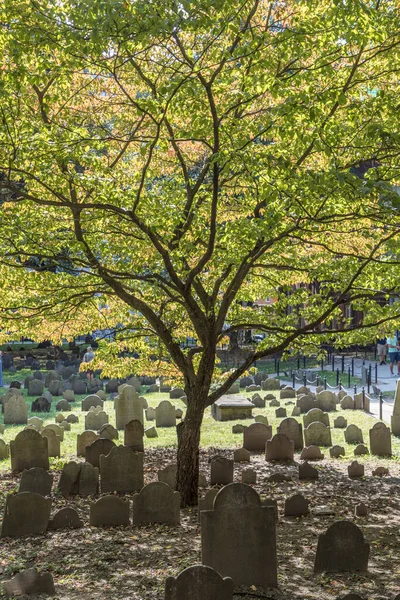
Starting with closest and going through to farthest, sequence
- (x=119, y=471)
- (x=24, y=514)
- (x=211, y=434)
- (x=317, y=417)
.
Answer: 1. (x=24, y=514)
2. (x=119, y=471)
3. (x=317, y=417)
4. (x=211, y=434)

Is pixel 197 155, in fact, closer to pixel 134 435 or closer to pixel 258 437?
pixel 134 435

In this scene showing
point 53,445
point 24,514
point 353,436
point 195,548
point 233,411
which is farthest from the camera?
point 233,411

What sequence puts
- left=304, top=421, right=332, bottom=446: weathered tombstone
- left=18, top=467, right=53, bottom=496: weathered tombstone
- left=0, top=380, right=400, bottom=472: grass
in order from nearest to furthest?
left=18, top=467, right=53, bottom=496: weathered tombstone < left=0, top=380, right=400, bottom=472: grass < left=304, top=421, right=332, bottom=446: weathered tombstone

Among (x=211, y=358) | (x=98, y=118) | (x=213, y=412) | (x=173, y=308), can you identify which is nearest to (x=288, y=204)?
(x=211, y=358)

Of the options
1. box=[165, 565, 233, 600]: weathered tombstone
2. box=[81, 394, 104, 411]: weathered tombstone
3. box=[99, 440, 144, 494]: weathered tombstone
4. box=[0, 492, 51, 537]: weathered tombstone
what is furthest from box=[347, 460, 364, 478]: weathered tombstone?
box=[81, 394, 104, 411]: weathered tombstone

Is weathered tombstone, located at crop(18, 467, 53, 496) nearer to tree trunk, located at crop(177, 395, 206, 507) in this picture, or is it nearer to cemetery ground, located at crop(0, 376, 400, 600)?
cemetery ground, located at crop(0, 376, 400, 600)

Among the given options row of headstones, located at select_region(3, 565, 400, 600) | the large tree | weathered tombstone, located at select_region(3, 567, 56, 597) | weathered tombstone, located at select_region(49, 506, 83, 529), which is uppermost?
the large tree

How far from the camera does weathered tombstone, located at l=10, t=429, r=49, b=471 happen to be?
43.0 ft

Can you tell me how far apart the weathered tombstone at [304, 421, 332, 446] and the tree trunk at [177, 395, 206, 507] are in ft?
19.1

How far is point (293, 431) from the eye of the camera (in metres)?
15.3

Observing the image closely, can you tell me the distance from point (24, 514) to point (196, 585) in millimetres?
3741

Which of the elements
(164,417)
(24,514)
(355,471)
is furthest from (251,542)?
(164,417)

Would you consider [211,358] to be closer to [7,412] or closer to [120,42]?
[120,42]

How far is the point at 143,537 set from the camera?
8.52m
